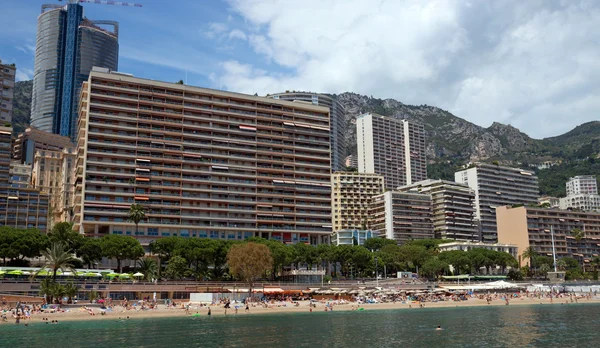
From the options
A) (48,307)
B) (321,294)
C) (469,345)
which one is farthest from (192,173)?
(469,345)

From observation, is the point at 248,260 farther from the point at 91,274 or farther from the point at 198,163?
the point at 198,163

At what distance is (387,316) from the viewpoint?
86.3 meters

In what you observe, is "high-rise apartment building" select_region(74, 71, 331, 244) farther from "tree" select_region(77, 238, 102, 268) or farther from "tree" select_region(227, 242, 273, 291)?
"tree" select_region(227, 242, 273, 291)

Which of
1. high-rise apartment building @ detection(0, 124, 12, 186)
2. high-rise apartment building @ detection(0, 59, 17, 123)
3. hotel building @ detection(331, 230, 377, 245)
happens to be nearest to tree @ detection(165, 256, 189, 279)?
high-rise apartment building @ detection(0, 124, 12, 186)

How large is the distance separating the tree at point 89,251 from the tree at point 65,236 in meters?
1.08

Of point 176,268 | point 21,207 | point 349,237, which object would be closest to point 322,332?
point 176,268

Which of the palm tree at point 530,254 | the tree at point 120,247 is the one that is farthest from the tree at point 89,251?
the palm tree at point 530,254

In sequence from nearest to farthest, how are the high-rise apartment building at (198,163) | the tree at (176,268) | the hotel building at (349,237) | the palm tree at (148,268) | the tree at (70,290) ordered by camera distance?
the tree at (70,290)
the palm tree at (148,268)
the tree at (176,268)
the high-rise apartment building at (198,163)
the hotel building at (349,237)

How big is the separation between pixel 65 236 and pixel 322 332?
60.1 m

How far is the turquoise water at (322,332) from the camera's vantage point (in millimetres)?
55125

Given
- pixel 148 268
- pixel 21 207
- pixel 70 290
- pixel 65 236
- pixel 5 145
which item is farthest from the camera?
pixel 21 207

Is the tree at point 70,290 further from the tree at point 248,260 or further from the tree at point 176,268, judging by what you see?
the tree at point 248,260

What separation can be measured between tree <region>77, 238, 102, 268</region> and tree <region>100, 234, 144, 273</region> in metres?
0.96

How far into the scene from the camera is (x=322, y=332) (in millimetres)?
64125
